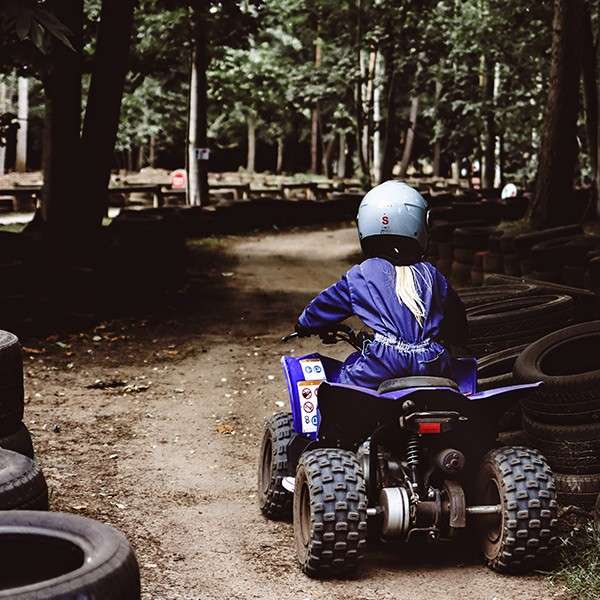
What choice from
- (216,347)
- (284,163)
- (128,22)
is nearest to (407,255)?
(216,347)

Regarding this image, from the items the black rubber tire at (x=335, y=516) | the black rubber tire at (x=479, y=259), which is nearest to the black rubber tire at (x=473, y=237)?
the black rubber tire at (x=479, y=259)

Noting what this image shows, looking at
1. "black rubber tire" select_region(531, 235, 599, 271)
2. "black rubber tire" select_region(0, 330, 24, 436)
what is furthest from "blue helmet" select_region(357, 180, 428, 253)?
"black rubber tire" select_region(531, 235, 599, 271)

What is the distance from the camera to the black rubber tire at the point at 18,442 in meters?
6.33

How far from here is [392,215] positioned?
574cm

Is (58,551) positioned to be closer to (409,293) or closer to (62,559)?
(62,559)

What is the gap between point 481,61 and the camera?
150ft

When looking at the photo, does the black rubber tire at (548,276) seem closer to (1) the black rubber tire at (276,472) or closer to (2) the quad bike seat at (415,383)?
(1) the black rubber tire at (276,472)

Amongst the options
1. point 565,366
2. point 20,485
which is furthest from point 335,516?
point 565,366

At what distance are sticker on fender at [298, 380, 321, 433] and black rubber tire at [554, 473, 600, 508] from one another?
56.8 inches

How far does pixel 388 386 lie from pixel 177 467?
2558 mm

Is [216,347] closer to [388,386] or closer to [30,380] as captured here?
[30,380]

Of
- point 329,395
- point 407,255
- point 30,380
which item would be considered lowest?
point 30,380

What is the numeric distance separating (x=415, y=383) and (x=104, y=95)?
1220 centimetres

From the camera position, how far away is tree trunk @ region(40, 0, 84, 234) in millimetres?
16031
